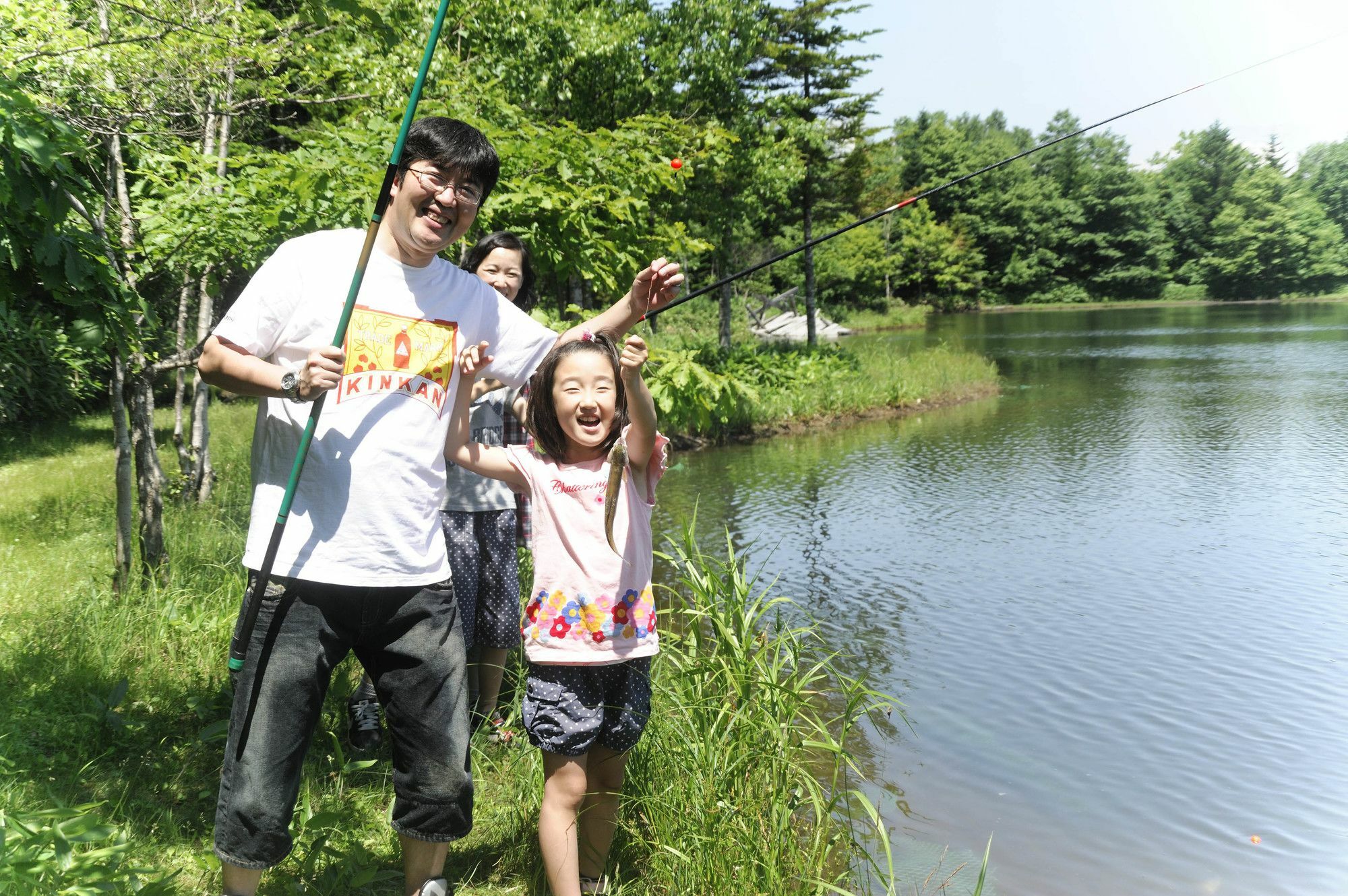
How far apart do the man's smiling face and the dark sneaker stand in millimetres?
1838

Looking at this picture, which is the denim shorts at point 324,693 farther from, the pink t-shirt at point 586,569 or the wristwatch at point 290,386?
the wristwatch at point 290,386

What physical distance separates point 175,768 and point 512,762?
106 cm

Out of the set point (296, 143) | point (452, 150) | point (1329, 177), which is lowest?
point (452, 150)

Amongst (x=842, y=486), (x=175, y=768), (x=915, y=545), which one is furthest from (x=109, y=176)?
(x=842, y=486)

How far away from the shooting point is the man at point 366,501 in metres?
2.27

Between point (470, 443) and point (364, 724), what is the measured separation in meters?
1.41

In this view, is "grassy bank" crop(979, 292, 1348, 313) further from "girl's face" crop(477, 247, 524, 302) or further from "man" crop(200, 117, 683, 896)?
"man" crop(200, 117, 683, 896)

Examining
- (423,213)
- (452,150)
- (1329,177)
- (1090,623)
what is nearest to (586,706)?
(423,213)

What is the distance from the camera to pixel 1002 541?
8805mm

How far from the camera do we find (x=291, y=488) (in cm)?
223

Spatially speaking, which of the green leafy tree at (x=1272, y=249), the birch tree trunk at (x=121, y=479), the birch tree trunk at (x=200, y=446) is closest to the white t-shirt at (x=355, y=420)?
the birch tree trunk at (x=121, y=479)

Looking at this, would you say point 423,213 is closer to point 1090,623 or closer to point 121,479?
point 121,479

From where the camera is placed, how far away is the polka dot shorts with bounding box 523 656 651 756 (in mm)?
2570

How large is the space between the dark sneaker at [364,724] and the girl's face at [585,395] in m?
1.54
